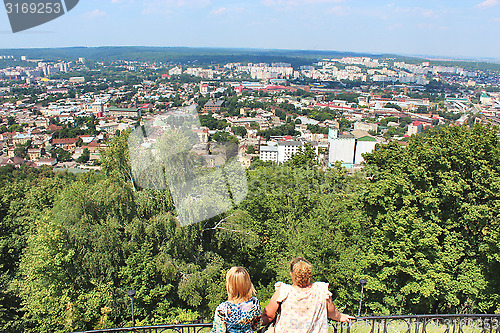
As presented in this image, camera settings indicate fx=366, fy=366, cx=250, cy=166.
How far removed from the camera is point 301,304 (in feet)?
8.00

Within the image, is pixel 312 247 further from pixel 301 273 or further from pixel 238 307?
pixel 238 307

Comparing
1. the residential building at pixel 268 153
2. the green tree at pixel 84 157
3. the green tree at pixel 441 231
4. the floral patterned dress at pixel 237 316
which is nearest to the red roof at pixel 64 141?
the green tree at pixel 84 157

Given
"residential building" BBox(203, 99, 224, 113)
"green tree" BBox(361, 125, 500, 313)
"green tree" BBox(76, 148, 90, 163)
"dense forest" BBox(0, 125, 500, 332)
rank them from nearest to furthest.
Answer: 1. "green tree" BBox(361, 125, 500, 313)
2. "dense forest" BBox(0, 125, 500, 332)
3. "green tree" BBox(76, 148, 90, 163)
4. "residential building" BBox(203, 99, 224, 113)

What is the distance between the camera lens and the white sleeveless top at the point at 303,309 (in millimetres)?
2436

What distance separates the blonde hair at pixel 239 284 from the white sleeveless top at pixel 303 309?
23 centimetres

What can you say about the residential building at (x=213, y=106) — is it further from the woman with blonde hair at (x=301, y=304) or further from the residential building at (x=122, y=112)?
the woman with blonde hair at (x=301, y=304)

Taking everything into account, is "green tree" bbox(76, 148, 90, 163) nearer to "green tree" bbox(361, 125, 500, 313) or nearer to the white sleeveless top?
"green tree" bbox(361, 125, 500, 313)

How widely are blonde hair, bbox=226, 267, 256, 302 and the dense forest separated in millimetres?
5527

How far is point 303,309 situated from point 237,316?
0.45 metres

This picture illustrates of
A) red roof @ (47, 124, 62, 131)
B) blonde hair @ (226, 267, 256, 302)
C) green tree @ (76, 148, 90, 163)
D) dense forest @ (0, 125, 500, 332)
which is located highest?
blonde hair @ (226, 267, 256, 302)

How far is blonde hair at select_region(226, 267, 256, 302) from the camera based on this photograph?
2293 millimetres

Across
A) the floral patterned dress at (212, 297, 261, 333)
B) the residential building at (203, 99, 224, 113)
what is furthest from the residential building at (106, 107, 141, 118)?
the floral patterned dress at (212, 297, 261, 333)

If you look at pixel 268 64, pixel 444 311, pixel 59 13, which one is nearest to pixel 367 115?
pixel 444 311

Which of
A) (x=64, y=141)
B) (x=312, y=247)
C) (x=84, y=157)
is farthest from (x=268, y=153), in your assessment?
(x=312, y=247)
